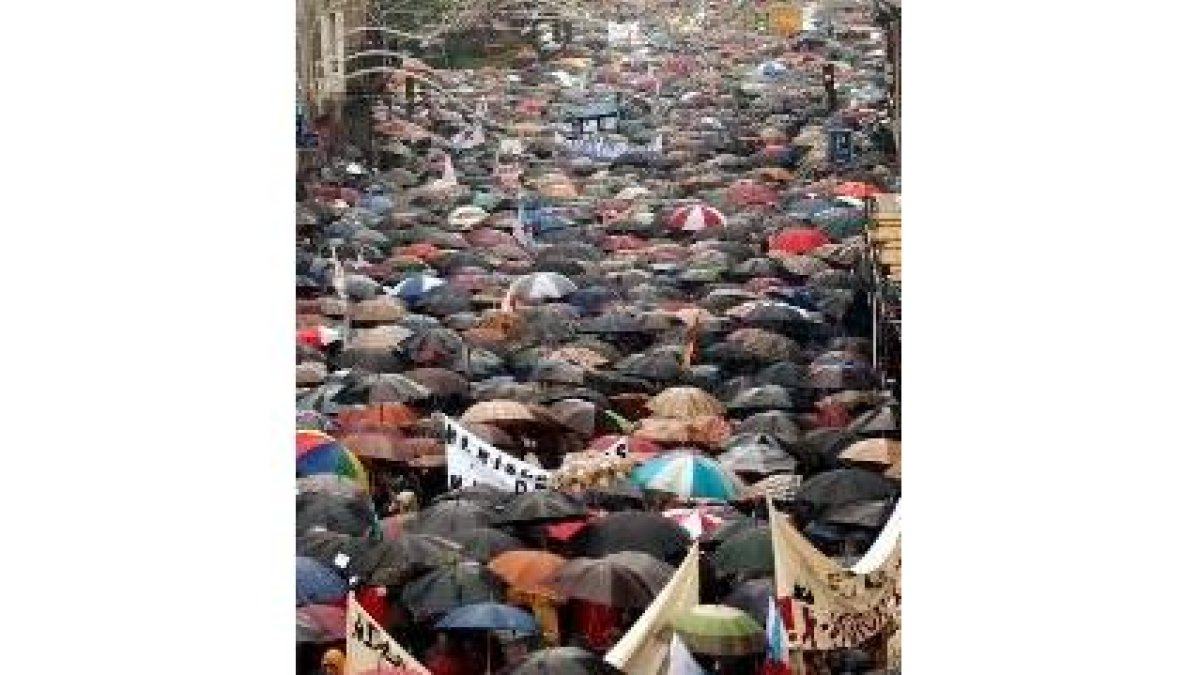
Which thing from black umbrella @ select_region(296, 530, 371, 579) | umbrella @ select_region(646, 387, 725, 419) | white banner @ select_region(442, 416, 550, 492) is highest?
umbrella @ select_region(646, 387, 725, 419)

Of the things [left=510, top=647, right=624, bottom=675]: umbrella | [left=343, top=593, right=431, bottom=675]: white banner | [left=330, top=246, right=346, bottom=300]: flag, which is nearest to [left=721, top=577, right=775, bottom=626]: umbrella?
[left=510, top=647, right=624, bottom=675]: umbrella

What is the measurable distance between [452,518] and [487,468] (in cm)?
18

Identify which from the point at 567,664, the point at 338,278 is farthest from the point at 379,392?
the point at 567,664

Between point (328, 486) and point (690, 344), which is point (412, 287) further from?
point (690, 344)

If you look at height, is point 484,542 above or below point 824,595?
above

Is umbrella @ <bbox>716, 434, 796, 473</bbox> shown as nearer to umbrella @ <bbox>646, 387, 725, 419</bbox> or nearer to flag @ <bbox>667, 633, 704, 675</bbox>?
umbrella @ <bbox>646, 387, 725, 419</bbox>

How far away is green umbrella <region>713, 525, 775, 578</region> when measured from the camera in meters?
5.99

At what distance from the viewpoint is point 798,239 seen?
621 centimetres

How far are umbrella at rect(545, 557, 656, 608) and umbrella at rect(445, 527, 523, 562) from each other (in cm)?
20

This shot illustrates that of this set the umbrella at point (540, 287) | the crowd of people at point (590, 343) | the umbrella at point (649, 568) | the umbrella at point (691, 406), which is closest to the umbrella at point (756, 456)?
the crowd of people at point (590, 343)

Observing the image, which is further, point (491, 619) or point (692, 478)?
point (692, 478)

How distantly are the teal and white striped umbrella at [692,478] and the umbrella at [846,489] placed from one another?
0.68 feet

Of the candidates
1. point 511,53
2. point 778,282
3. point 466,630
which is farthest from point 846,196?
point 466,630

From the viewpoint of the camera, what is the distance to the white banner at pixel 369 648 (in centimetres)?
597
